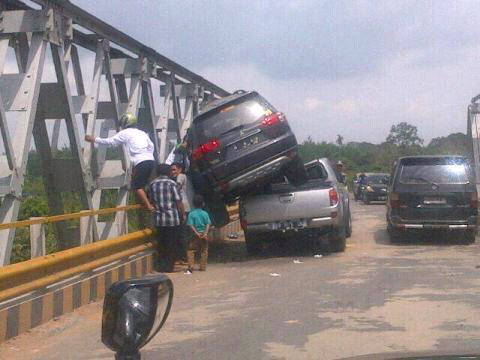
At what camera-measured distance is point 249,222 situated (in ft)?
47.7

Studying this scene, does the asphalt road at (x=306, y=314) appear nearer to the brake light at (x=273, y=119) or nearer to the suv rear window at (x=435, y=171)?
the brake light at (x=273, y=119)

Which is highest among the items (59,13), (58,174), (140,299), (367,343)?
(59,13)

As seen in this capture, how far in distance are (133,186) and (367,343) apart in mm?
6554

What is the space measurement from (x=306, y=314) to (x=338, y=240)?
238 inches

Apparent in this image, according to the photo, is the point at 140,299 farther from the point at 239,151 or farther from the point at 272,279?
the point at 239,151

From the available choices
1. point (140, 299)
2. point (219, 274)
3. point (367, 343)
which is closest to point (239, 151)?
point (219, 274)

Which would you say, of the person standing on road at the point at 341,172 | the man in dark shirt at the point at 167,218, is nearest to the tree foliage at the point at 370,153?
the person standing on road at the point at 341,172

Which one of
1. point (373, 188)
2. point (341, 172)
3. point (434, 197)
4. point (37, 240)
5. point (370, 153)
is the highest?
point (370, 153)

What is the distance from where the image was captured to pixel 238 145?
14.0m

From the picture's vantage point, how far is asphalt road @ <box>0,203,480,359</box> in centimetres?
743

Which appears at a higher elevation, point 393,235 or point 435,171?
point 435,171

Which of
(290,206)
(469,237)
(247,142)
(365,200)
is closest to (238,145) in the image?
(247,142)

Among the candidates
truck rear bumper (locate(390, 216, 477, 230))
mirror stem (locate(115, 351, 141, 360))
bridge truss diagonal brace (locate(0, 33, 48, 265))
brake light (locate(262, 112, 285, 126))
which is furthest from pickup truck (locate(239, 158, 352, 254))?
mirror stem (locate(115, 351, 141, 360))

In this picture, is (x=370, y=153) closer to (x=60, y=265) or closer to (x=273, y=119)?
(x=273, y=119)
